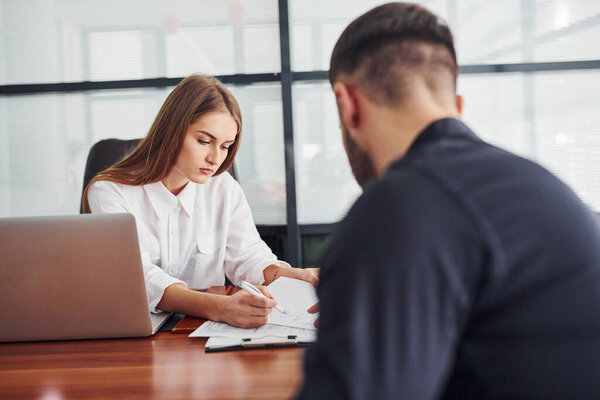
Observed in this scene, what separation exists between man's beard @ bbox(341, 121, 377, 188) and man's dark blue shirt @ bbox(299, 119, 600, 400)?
0.13 metres

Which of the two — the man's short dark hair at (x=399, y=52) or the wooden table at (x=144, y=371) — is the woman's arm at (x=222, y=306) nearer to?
the wooden table at (x=144, y=371)

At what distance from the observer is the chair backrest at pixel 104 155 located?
74.2 inches

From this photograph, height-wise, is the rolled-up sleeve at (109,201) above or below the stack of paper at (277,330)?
above

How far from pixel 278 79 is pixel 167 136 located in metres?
1.54

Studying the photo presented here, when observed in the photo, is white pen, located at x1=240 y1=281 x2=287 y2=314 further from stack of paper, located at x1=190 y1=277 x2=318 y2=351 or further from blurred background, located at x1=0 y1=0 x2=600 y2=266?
blurred background, located at x1=0 y1=0 x2=600 y2=266

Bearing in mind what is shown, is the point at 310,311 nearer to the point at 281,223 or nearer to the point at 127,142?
the point at 127,142

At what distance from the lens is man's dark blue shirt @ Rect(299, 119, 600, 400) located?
0.38 meters

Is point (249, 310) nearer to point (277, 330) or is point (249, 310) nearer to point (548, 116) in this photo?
point (277, 330)

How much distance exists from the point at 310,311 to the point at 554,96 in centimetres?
276

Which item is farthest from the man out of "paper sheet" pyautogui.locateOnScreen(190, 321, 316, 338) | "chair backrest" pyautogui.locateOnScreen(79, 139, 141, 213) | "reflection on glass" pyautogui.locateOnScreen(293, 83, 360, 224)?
"reflection on glass" pyautogui.locateOnScreen(293, 83, 360, 224)

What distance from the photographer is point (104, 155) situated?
1.90 metres

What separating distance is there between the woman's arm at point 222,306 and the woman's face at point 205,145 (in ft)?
1.77

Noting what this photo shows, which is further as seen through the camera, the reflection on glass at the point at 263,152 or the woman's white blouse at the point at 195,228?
the reflection on glass at the point at 263,152

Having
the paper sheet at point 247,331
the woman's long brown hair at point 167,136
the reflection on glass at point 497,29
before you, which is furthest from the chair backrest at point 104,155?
the reflection on glass at point 497,29
